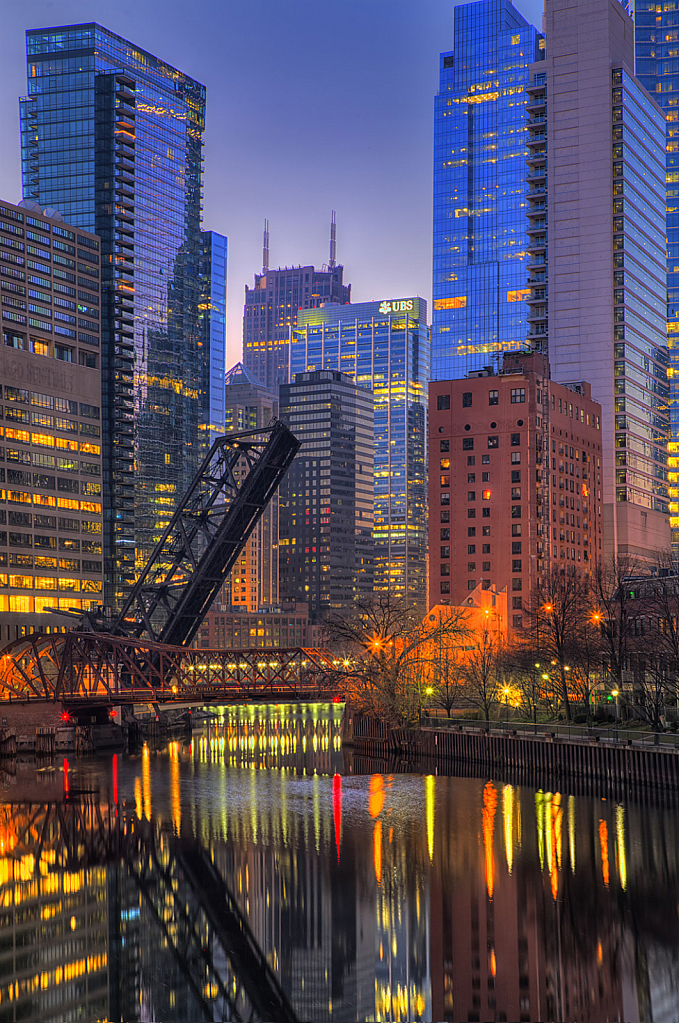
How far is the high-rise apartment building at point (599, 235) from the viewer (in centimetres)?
12606

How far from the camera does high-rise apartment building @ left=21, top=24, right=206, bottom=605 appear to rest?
15912 cm

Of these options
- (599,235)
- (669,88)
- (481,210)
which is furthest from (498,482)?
(669,88)

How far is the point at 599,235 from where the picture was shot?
126m

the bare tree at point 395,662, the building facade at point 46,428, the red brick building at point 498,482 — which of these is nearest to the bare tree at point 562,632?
the bare tree at point 395,662

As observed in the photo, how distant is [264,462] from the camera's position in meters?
62.9

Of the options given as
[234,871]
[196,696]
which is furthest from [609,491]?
[234,871]

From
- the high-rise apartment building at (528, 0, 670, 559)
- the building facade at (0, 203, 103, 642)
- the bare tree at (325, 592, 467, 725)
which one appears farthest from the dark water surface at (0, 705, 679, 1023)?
the high-rise apartment building at (528, 0, 670, 559)

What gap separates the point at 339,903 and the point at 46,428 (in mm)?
76379

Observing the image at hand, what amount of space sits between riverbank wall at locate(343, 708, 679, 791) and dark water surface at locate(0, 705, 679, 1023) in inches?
91.3

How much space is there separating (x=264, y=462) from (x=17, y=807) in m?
21.2

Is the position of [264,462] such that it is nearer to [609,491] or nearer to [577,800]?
[577,800]

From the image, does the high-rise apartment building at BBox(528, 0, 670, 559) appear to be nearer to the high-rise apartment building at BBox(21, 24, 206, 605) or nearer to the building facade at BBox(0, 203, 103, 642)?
the building facade at BBox(0, 203, 103, 642)

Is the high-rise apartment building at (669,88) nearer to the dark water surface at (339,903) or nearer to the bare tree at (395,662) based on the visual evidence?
the bare tree at (395,662)

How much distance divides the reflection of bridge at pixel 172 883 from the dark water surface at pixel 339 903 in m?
0.08
